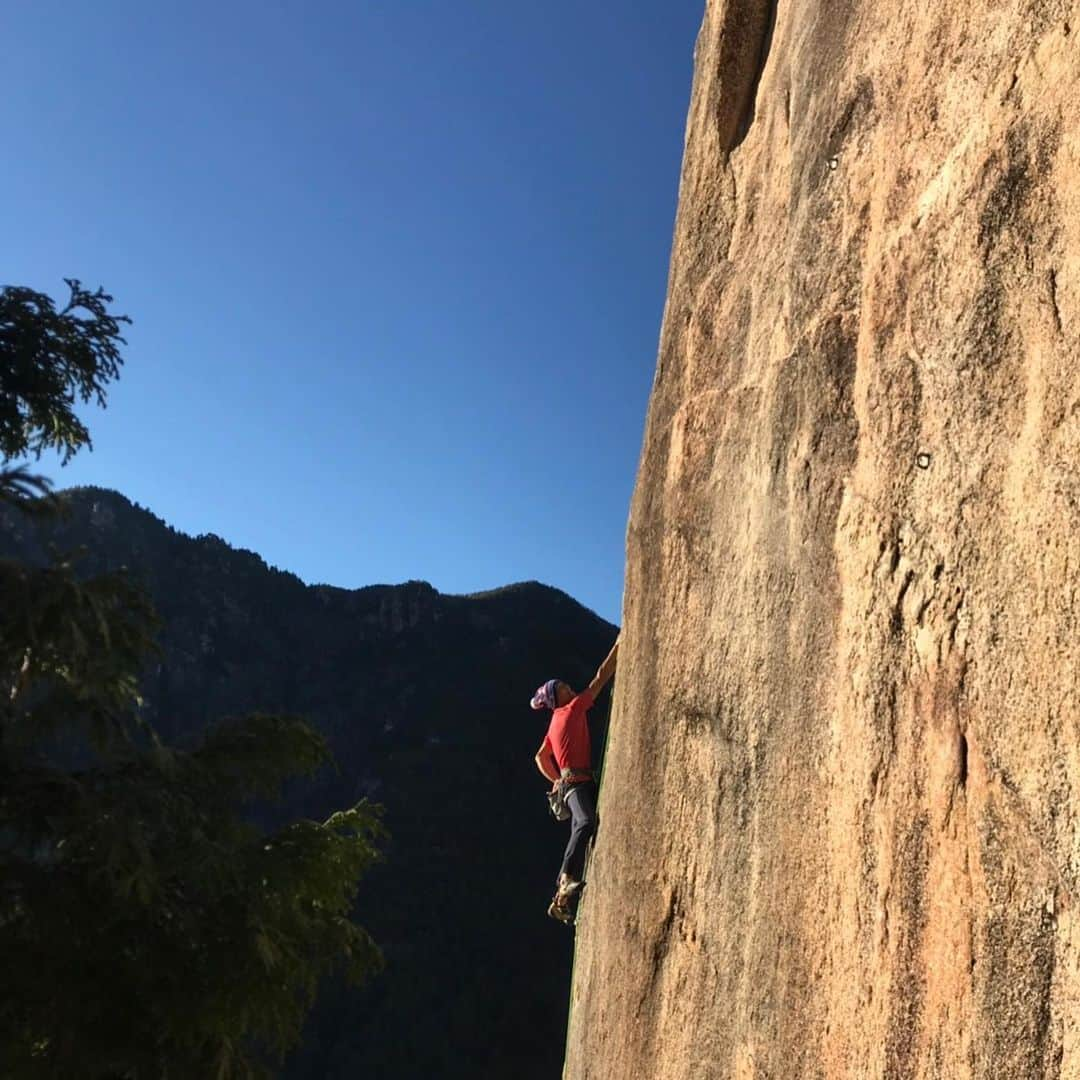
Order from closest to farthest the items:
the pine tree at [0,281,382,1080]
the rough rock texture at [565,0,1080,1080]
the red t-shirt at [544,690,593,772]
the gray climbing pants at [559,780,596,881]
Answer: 1. the rough rock texture at [565,0,1080,1080]
2. the pine tree at [0,281,382,1080]
3. the gray climbing pants at [559,780,596,881]
4. the red t-shirt at [544,690,593,772]

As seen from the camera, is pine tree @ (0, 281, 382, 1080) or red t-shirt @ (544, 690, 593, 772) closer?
pine tree @ (0, 281, 382, 1080)

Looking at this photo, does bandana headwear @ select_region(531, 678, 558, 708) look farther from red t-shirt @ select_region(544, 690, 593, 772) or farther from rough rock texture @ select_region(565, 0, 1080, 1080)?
rough rock texture @ select_region(565, 0, 1080, 1080)

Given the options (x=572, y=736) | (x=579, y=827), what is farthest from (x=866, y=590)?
(x=572, y=736)

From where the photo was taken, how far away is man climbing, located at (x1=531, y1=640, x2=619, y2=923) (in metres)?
7.00

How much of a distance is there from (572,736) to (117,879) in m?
3.02

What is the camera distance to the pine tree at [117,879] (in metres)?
5.50

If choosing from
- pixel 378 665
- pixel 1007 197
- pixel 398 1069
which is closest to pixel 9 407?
pixel 1007 197

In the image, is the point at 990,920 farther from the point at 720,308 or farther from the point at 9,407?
the point at 9,407

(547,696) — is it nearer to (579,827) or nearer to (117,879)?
(579,827)

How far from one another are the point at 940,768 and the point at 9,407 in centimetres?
628

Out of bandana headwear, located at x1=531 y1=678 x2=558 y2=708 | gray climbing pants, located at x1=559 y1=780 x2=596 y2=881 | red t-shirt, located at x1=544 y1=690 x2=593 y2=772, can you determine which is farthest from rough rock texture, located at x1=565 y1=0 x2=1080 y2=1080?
bandana headwear, located at x1=531 y1=678 x2=558 y2=708

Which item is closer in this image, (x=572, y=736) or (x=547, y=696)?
(x=572, y=736)

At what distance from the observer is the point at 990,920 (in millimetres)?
2818

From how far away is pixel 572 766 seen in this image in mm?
7207
